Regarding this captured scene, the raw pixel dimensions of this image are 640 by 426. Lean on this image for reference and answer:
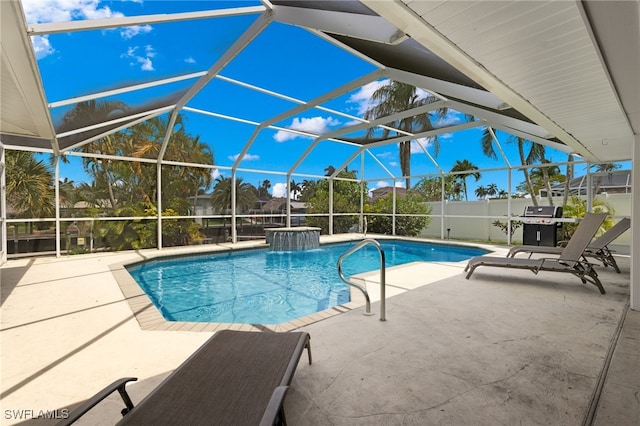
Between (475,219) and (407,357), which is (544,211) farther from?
(407,357)

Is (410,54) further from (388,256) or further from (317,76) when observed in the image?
(388,256)

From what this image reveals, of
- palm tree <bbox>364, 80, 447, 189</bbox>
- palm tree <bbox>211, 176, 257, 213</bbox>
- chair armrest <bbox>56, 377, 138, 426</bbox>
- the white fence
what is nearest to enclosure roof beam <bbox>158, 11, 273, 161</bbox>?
palm tree <bbox>211, 176, 257, 213</bbox>

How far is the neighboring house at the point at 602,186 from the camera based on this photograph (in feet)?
37.7

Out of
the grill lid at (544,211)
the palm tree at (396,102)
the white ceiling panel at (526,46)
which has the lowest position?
the grill lid at (544,211)

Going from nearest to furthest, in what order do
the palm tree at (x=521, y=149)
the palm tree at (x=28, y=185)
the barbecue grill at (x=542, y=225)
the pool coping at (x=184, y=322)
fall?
the pool coping at (x=184, y=322) < the palm tree at (x=28, y=185) < the barbecue grill at (x=542, y=225) < the palm tree at (x=521, y=149)

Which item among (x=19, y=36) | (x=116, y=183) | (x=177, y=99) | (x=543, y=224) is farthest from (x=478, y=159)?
(x=19, y=36)

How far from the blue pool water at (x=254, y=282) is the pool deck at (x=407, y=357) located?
3.89 ft

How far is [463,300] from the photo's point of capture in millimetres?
4578

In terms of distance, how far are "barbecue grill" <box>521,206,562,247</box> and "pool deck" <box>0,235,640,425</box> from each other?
5024mm

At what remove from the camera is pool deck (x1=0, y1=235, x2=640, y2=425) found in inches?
82.7

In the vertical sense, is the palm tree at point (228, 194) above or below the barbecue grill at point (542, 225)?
above

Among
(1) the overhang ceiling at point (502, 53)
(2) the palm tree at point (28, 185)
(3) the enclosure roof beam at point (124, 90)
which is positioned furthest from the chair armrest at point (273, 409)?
(2) the palm tree at point (28, 185)

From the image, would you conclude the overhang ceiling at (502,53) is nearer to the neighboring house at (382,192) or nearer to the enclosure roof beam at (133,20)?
the enclosure roof beam at (133,20)

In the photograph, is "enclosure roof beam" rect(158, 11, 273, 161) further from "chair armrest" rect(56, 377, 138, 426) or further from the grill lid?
the grill lid
